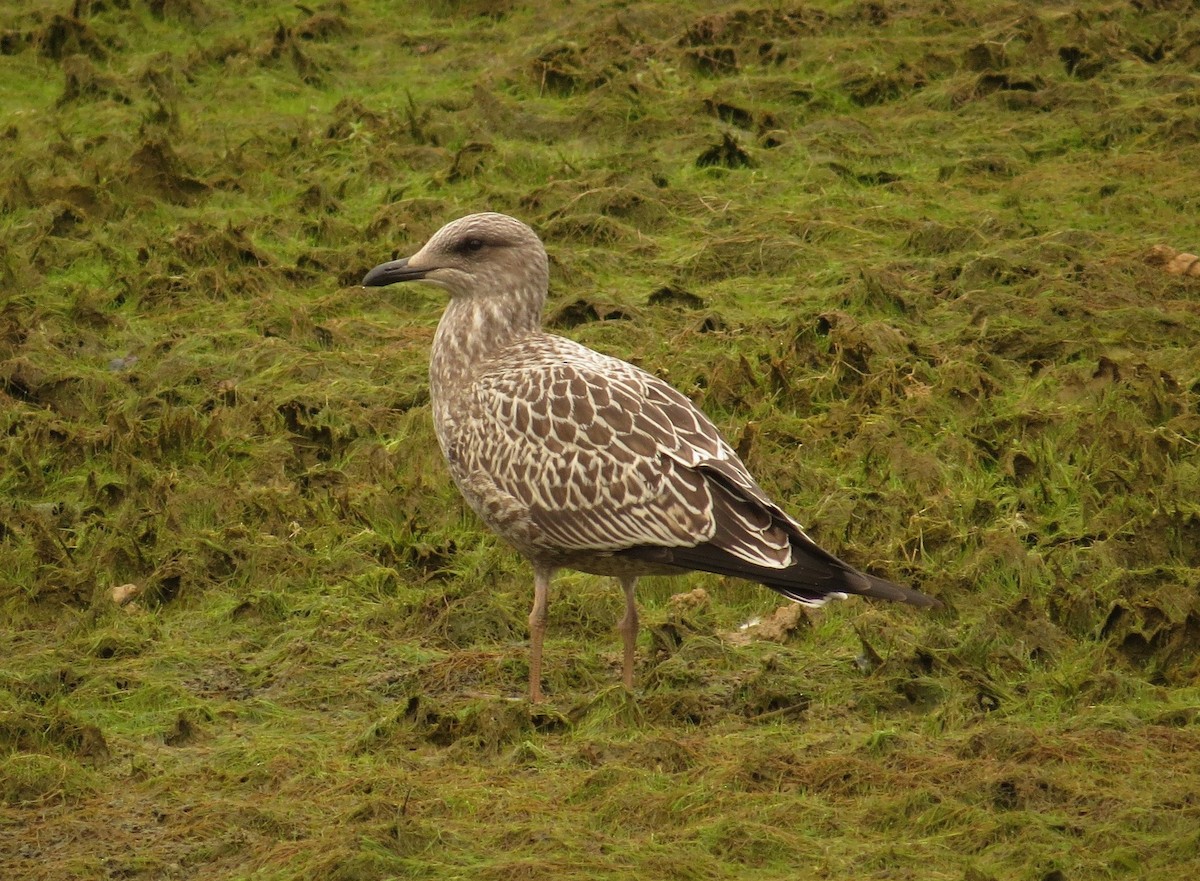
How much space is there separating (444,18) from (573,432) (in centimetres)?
996

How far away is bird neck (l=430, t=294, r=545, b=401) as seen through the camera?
786cm

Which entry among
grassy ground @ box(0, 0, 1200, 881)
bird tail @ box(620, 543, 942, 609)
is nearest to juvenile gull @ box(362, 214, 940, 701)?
bird tail @ box(620, 543, 942, 609)

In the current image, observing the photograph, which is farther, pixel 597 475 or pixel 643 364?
pixel 643 364

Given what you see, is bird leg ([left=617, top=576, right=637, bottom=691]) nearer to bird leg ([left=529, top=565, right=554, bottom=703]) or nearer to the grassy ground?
the grassy ground

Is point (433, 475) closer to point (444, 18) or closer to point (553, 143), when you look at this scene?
point (553, 143)

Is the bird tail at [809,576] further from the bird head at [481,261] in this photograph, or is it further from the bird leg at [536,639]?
the bird head at [481,261]

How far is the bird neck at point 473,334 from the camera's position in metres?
7.86

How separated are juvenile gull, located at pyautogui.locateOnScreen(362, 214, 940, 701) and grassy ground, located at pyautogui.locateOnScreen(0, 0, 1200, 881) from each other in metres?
0.53

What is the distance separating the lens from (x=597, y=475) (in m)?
7.22

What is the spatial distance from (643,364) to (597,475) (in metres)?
3.25

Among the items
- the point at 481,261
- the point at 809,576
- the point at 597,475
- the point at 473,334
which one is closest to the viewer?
the point at 809,576

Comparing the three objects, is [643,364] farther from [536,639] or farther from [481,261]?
[536,639]

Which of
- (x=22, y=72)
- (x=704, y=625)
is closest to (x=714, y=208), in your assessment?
(x=704, y=625)

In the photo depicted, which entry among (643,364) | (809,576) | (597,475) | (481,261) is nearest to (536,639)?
(597,475)
